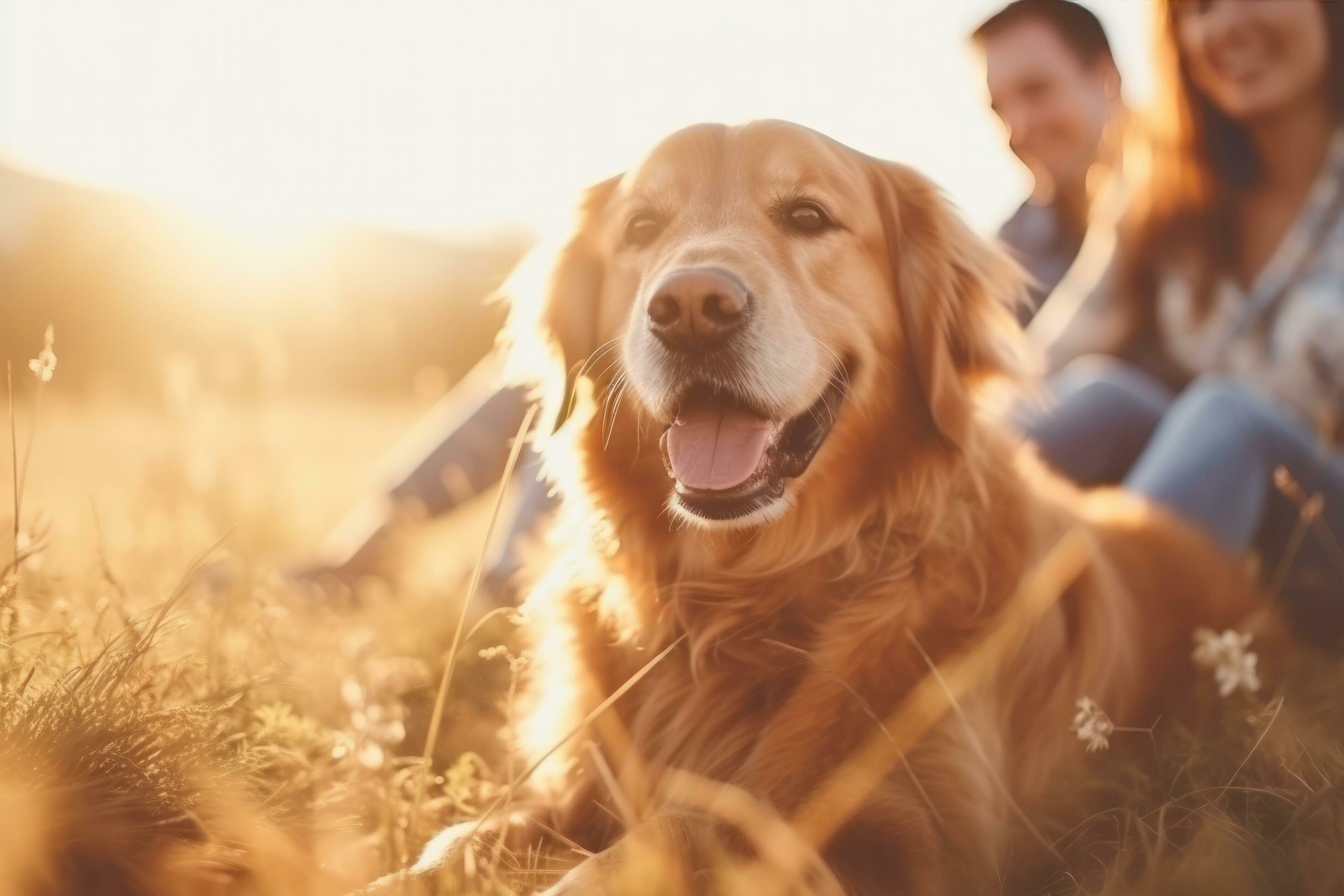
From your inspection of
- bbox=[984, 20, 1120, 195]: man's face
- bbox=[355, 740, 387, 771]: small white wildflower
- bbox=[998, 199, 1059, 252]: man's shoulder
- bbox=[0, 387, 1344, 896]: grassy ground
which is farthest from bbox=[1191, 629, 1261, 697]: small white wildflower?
bbox=[984, 20, 1120, 195]: man's face

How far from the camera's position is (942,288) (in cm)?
234

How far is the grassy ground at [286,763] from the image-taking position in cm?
138

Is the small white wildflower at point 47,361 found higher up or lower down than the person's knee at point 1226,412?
higher up

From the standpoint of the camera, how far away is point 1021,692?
204cm

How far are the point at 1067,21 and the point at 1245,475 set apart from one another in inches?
115

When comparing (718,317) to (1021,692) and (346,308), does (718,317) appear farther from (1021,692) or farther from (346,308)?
(346,308)

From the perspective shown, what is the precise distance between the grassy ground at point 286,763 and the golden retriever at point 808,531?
18 centimetres

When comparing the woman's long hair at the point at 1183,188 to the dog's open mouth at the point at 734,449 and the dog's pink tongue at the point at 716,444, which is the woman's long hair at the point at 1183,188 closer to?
the dog's open mouth at the point at 734,449

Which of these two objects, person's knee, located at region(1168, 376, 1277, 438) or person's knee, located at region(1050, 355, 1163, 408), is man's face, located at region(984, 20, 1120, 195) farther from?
person's knee, located at region(1168, 376, 1277, 438)

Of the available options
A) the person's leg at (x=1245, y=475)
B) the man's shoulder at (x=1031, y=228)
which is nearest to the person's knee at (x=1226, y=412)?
the person's leg at (x=1245, y=475)

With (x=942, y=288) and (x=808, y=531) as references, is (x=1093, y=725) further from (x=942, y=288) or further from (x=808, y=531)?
(x=942, y=288)

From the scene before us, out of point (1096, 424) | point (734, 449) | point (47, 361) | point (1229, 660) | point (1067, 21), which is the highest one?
point (1067, 21)

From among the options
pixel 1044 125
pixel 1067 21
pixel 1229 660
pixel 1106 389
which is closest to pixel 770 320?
pixel 1229 660

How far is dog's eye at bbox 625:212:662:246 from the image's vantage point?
2.39 metres
